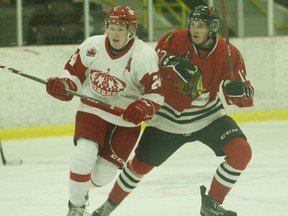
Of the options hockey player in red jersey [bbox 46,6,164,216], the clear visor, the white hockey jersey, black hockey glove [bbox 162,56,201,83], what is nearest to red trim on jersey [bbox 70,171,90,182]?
hockey player in red jersey [bbox 46,6,164,216]

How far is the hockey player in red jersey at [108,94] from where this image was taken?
12.8ft

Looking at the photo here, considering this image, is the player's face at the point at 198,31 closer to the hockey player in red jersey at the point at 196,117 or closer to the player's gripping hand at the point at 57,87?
the hockey player in red jersey at the point at 196,117

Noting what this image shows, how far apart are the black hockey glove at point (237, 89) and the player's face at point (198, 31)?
0.26 meters

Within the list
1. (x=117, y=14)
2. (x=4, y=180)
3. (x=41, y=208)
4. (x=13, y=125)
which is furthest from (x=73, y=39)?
(x=117, y=14)

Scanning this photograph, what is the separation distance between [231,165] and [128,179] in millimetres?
473

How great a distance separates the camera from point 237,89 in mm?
3992

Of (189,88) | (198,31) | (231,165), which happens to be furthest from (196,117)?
(198,31)

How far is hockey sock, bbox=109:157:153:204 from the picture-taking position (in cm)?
416

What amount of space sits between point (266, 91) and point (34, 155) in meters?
2.88

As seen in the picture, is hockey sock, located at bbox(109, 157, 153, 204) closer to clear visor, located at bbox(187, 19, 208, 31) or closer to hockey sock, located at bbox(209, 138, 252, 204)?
hockey sock, located at bbox(209, 138, 252, 204)

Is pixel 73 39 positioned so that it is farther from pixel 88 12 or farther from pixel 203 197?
pixel 203 197

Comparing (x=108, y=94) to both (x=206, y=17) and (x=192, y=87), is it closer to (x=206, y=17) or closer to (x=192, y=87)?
(x=192, y=87)

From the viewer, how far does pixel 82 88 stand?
413cm

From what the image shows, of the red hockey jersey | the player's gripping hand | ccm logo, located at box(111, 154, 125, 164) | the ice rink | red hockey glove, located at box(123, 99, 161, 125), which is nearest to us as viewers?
red hockey glove, located at box(123, 99, 161, 125)
